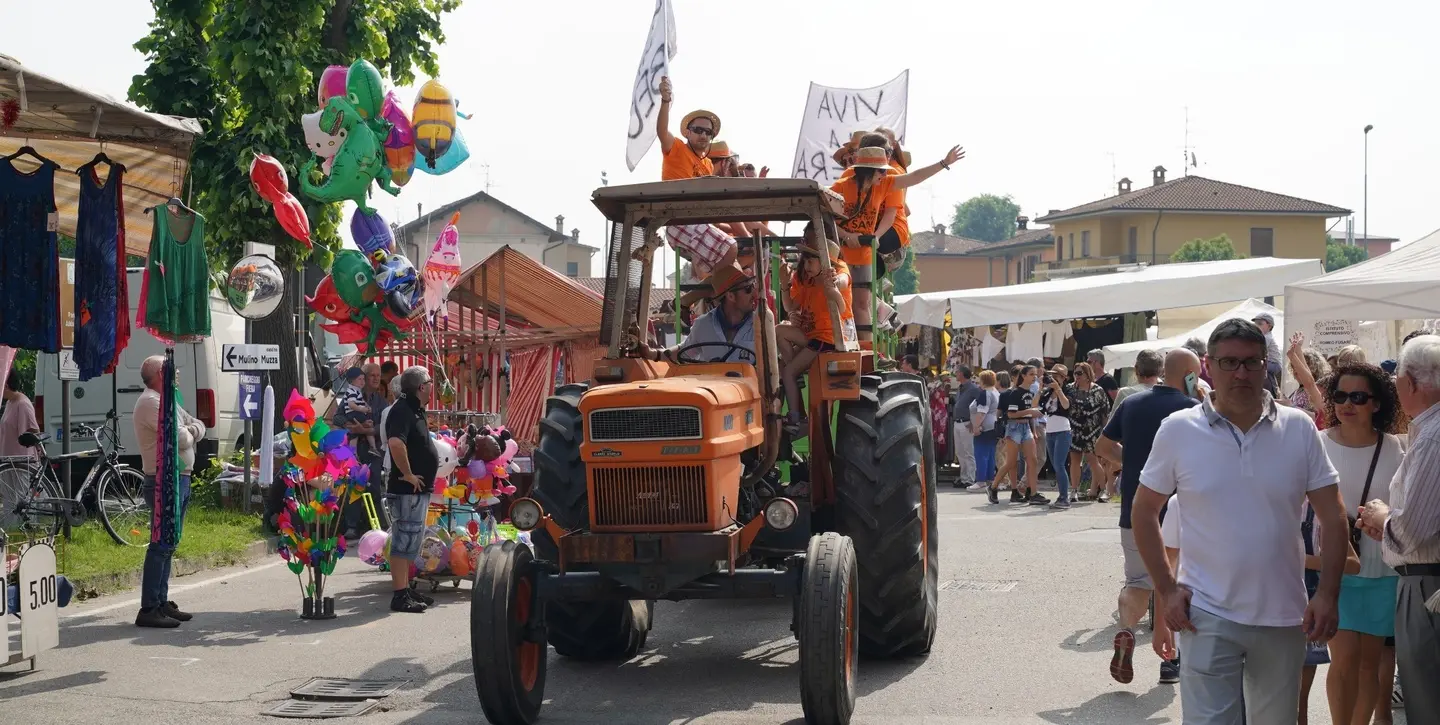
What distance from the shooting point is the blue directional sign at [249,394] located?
1523cm

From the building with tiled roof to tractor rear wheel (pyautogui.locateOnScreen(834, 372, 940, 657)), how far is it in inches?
→ 2823

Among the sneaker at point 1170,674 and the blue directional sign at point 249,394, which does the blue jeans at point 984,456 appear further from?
the sneaker at point 1170,674

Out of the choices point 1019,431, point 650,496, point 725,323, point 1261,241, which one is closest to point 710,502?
point 650,496

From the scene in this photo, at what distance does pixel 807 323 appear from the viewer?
28.3 feet

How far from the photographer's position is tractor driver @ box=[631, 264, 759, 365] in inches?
334

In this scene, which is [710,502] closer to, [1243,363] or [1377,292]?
[1243,363]

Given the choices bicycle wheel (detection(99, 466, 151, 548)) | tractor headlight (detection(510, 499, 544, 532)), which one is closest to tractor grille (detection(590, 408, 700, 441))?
tractor headlight (detection(510, 499, 544, 532))

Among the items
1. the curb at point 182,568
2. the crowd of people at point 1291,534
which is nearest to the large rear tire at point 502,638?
the crowd of people at point 1291,534

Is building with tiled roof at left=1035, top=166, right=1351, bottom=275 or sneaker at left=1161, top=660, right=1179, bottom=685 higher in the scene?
building with tiled roof at left=1035, top=166, right=1351, bottom=275

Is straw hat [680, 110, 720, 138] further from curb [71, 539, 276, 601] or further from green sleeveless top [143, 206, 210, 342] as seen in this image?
curb [71, 539, 276, 601]

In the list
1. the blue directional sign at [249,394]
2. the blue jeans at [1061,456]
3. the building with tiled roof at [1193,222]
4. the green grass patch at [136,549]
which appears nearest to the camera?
the green grass patch at [136,549]

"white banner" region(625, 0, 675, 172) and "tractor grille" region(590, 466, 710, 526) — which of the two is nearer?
"tractor grille" region(590, 466, 710, 526)

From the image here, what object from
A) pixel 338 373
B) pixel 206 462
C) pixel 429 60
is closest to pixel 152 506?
pixel 206 462

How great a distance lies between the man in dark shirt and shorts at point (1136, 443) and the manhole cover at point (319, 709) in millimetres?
3755
